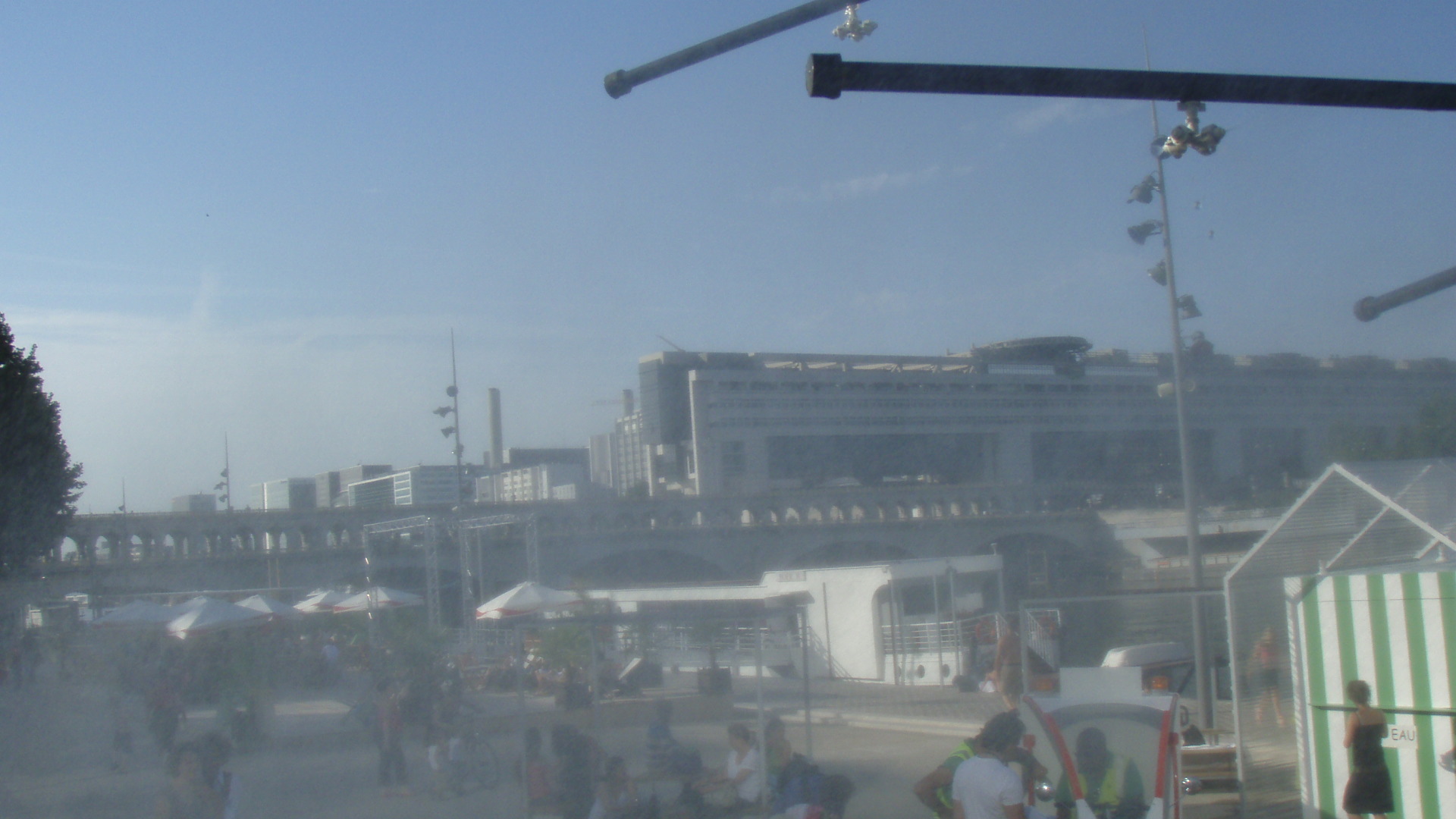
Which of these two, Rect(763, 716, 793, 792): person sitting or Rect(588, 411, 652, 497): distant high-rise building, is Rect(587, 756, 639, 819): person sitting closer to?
Rect(763, 716, 793, 792): person sitting

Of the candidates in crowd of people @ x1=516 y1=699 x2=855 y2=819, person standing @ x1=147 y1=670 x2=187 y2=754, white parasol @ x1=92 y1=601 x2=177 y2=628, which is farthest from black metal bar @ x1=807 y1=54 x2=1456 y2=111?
white parasol @ x1=92 y1=601 x2=177 y2=628

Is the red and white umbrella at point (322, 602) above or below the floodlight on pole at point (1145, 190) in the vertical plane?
below

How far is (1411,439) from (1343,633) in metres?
26.2

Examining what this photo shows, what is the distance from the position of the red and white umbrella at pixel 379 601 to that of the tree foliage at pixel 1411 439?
66.8 feet

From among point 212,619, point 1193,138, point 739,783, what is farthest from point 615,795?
point 212,619

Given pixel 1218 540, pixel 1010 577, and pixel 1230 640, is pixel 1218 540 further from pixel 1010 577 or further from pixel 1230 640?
pixel 1230 640

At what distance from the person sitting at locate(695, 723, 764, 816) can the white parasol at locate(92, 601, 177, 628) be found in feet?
50.2

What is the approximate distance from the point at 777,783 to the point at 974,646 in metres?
11.0

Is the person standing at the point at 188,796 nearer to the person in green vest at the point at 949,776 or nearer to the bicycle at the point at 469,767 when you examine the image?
the bicycle at the point at 469,767

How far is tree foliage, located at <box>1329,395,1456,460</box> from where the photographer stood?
25.7 m

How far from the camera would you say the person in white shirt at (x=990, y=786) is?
4.14m

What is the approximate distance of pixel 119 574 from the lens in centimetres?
3212

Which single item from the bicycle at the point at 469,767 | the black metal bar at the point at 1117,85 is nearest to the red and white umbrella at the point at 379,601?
the bicycle at the point at 469,767

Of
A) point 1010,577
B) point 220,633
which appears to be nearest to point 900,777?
point 220,633
